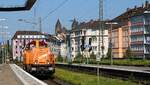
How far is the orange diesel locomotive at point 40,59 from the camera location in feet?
123

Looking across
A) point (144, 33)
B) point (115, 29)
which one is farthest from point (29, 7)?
point (115, 29)

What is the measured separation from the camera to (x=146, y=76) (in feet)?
105

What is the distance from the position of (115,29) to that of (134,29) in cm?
2848

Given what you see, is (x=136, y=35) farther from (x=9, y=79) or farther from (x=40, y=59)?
(x=9, y=79)

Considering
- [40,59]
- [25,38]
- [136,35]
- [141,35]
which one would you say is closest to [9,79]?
[40,59]

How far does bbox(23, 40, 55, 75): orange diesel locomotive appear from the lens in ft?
123

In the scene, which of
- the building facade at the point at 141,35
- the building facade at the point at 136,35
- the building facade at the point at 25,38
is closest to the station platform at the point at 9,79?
the building facade at the point at 25,38

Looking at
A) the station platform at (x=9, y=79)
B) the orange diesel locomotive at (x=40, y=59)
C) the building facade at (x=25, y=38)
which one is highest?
the building facade at (x=25, y=38)

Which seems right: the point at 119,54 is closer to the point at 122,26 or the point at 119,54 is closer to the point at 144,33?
the point at 122,26

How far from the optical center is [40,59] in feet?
125

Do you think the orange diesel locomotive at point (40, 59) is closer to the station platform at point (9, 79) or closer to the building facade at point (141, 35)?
the station platform at point (9, 79)

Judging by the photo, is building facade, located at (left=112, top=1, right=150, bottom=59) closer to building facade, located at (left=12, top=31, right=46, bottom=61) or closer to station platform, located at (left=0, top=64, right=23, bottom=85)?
building facade, located at (left=12, top=31, right=46, bottom=61)

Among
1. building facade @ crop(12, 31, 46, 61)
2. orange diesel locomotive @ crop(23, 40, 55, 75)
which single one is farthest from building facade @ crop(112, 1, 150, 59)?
orange diesel locomotive @ crop(23, 40, 55, 75)

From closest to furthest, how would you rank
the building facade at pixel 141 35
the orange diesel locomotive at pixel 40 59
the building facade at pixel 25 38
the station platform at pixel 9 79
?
1. the station platform at pixel 9 79
2. the orange diesel locomotive at pixel 40 59
3. the building facade at pixel 25 38
4. the building facade at pixel 141 35
